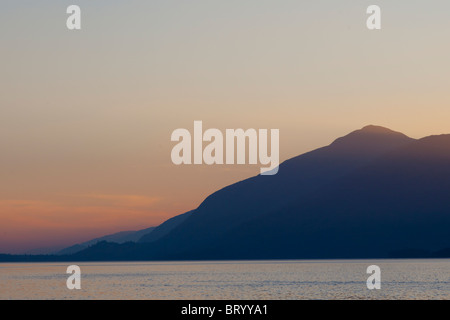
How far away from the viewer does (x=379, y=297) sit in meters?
111

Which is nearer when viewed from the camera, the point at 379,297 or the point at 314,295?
the point at 379,297
